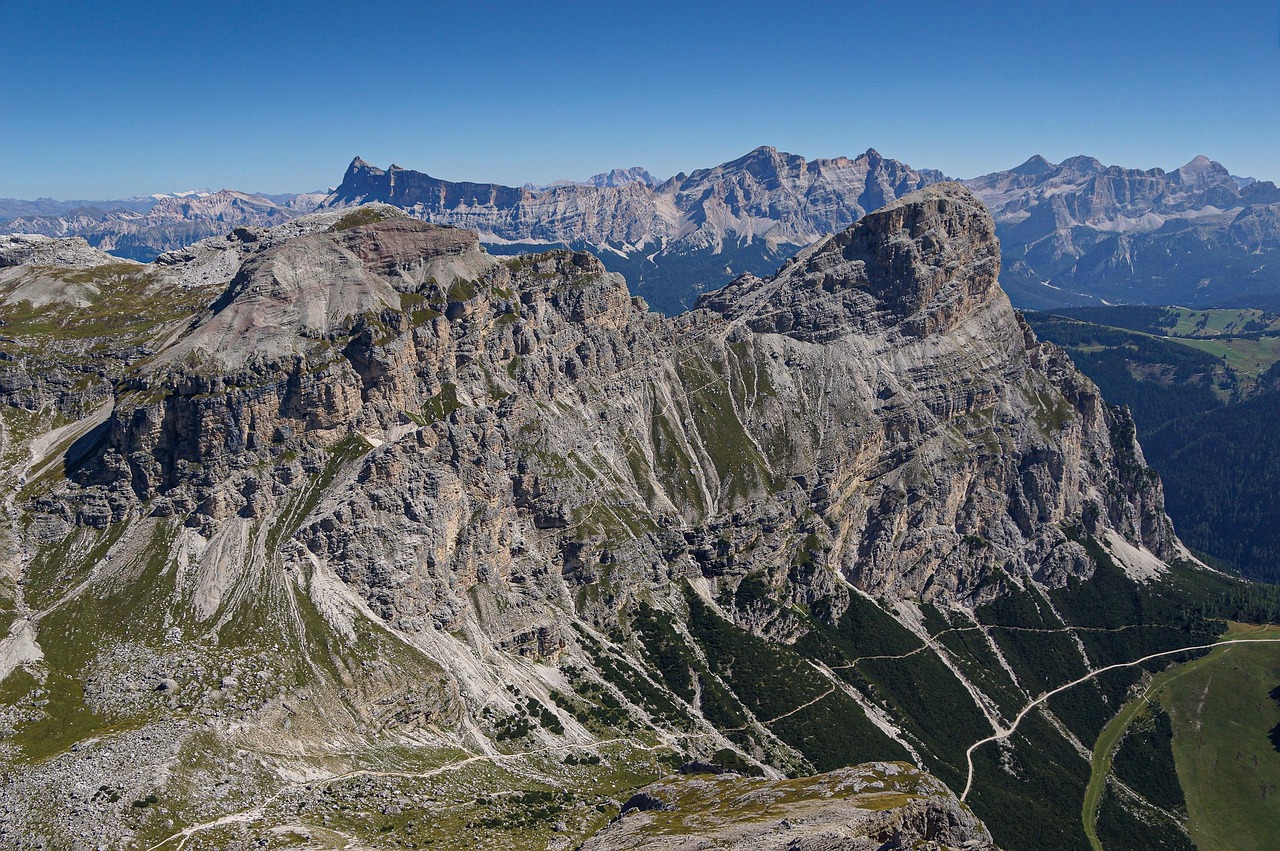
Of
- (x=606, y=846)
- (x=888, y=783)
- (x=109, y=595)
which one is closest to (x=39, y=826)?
(x=109, y=595)

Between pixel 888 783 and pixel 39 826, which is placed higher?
pixel 888 783

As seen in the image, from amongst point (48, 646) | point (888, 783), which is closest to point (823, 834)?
point (888, 783)

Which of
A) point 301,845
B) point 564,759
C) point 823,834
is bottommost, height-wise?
point 564,759

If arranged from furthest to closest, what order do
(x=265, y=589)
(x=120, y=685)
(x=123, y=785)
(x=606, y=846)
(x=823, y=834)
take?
(x=265, y=589)
(x=120, y=685)
(x=123, y=785)
(x=606, y=846)
(x=823, y=834)

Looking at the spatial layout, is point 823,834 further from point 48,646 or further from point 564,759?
point 48,646

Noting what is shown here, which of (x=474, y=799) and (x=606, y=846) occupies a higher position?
(x=606, y=846)

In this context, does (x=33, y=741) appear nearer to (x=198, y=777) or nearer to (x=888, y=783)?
(x=198, y=777)

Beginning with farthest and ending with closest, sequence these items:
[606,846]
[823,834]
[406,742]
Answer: [406,742], [606,846], [823,834]

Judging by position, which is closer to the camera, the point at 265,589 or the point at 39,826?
the point at 39,826

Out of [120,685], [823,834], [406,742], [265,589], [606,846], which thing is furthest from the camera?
[265,589]
